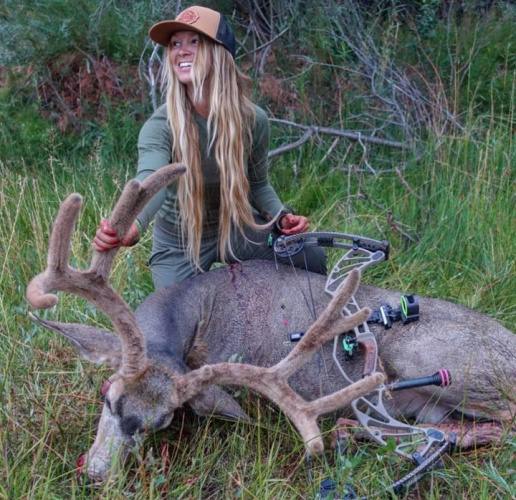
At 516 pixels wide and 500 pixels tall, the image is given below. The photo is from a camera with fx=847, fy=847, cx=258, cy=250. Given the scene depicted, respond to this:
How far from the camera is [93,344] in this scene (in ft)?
11.4

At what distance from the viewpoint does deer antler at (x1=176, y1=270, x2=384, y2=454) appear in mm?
3398

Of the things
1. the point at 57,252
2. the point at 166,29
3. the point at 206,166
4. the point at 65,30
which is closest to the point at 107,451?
the point at 57,252

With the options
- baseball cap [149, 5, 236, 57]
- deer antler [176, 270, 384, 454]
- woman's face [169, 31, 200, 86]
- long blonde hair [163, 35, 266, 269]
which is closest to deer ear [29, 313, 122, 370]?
deer antler [176, 270, 384, 454]

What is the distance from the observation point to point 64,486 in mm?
3373

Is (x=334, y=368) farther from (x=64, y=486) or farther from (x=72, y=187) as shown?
(x=72, y=187)

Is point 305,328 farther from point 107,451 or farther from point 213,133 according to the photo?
point 107,451

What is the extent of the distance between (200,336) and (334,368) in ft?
2.29

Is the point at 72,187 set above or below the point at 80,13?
below

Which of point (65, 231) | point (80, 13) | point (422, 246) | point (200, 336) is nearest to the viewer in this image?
point (65, 231)

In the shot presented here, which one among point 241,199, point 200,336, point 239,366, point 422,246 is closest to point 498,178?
point 422,246

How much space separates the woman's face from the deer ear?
150 cm

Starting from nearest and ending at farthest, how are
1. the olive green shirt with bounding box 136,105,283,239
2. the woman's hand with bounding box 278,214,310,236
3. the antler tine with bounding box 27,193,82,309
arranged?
the antler tine with bounding box 27,193,82,309, the olive green shirt with bounding box 136,105,283,239, the woman's hand with bounding box 278,214,310,236

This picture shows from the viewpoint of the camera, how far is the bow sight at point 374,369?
352 centimetres

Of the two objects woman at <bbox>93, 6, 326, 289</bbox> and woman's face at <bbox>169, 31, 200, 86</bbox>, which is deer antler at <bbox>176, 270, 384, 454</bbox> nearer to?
woman at <bbox>93, 6, 326, 289</bbox>
